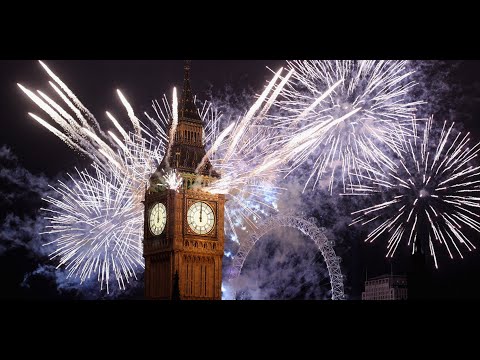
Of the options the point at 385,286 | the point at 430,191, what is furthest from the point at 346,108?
the point at 385,286

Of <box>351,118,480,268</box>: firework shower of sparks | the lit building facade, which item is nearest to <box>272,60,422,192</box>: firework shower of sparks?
<box>351,118,480,268</box>: firework shower of sparks

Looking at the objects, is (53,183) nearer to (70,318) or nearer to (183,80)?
(183,80)

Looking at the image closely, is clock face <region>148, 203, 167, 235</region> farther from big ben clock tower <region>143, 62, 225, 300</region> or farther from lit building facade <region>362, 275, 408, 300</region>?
lit building facade <region>362, 275, 408, 300</region>

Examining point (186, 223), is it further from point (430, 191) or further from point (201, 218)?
point (430, 191)

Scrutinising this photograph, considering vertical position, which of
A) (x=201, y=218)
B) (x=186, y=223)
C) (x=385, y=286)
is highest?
(x=201, y=218)

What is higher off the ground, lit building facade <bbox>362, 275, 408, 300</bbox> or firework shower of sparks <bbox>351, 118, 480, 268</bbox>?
firework shower of sparks <bbox>351, 118, 480, 268</bbox>
